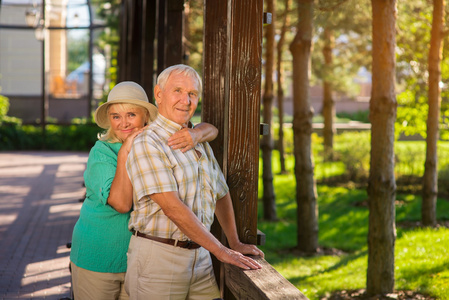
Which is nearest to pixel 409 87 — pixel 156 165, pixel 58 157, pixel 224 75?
pixel 224 75

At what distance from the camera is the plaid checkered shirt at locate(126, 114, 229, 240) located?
2.44m

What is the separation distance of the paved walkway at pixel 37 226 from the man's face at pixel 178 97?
10.9 ft

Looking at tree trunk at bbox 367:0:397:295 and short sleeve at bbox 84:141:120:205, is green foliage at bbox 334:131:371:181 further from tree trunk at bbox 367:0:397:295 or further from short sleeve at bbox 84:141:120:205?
short sleeve at bbox 84:141:120:205

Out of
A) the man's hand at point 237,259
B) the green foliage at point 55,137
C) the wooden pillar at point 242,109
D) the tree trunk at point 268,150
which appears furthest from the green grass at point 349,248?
the green foliage at point 55,137

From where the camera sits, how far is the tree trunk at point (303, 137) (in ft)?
27.2

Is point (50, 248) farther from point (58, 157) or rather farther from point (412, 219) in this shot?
point (58, 157)

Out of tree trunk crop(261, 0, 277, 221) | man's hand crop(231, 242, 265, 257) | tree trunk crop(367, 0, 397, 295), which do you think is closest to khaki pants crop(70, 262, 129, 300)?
man's hand crop(231, 242, 265, 257)

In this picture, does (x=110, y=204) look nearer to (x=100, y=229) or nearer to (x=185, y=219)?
Result: (x=100, y=229)

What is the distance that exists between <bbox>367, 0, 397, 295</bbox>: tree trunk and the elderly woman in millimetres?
3424

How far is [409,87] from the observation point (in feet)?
39.0

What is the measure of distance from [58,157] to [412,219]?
12.8 metres

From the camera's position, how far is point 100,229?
289 centimetres

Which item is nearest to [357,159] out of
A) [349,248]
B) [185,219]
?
[349,248]

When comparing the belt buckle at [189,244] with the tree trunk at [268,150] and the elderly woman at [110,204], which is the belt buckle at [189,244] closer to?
the elderly woman at [110,204]
